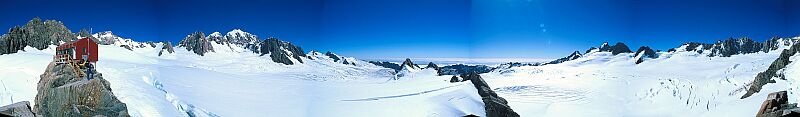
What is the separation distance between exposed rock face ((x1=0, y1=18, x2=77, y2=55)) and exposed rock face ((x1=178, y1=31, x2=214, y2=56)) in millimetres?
34808

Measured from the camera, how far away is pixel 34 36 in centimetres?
3988

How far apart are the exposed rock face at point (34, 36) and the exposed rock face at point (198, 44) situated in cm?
3481

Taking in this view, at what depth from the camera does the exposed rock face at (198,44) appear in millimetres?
83275

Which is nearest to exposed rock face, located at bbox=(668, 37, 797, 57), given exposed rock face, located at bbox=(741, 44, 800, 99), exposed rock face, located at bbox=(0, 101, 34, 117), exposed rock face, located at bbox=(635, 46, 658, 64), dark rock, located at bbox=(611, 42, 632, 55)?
exposed rock face, located at bbox=(635, 46, 658, 64)

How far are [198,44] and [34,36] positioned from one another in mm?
44704

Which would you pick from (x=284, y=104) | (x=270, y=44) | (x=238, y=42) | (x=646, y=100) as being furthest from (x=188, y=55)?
(x=284, y=104)

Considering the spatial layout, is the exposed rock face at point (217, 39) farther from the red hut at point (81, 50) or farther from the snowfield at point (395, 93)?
the red hut at point (81, 50)

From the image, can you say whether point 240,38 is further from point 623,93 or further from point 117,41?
point 623,93

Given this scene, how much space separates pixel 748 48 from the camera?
7919 cm

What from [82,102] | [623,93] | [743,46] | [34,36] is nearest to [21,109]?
[82,102]

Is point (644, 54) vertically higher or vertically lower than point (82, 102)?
higher

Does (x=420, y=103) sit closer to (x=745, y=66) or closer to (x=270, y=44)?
(x=745, y=66)

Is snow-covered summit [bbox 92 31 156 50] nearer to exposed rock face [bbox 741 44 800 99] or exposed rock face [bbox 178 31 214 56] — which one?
exposed rock face [bbox 178 31 214 56]

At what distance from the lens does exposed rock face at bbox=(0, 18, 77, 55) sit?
115 ft
